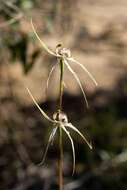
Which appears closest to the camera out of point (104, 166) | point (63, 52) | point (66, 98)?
point (63, 52)

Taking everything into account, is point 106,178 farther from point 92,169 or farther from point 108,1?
point 108,1

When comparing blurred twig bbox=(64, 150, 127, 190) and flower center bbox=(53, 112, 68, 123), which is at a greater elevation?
flower center bbox=(53, 112, 68, 123)

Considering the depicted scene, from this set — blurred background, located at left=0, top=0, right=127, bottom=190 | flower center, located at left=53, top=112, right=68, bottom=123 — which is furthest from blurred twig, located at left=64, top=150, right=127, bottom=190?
flower center, located at left=53, top=112, right=68, bottom=123

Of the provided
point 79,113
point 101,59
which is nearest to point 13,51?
point 79,113

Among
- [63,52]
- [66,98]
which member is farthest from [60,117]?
[66,98]

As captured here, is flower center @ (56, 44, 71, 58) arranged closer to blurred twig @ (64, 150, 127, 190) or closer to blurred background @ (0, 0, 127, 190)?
blurred background @ (0, 0, 127, 190)

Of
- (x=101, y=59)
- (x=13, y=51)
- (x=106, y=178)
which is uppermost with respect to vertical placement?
(x=13, y=51)

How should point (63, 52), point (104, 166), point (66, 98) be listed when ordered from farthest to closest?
point (66, 98) < point (104, 166) < point (63, 52)

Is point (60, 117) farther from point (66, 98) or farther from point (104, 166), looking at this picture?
point (66, 98)

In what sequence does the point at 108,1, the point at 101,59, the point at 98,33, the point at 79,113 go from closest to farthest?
the point at 79,113, the point at 101,59, the point at 98,33, the point at 108,1
